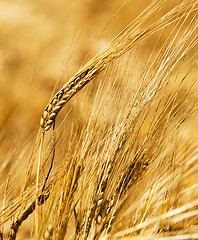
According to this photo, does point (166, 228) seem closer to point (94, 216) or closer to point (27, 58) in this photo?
point (94, 216)

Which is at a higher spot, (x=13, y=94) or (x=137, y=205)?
(x=13, y=94)

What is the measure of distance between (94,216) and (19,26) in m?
0.71

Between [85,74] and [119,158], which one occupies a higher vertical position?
[85,74]

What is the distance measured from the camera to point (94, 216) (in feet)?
1.63

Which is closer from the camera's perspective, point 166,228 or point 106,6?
point 166,228

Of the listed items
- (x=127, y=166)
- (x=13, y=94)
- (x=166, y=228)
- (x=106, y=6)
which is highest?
(x=106, y=6)

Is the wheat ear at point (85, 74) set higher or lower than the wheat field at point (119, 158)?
higher

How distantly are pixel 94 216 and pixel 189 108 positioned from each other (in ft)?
0.81

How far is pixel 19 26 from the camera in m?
0.98

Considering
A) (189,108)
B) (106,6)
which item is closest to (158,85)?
(189,108)

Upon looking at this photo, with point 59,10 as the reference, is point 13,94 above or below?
below

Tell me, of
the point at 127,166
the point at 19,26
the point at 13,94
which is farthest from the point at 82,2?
the point at 127,166

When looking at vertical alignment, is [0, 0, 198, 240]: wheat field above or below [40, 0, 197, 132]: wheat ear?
below

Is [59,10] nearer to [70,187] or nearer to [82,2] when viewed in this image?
[82,2]
